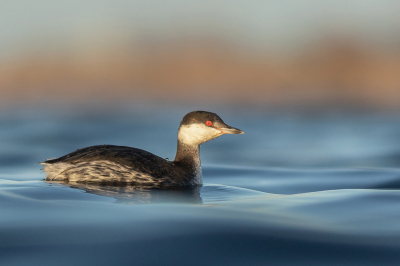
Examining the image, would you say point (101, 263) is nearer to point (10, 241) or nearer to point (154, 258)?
point (154, 258)

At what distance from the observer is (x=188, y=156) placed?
744 cm

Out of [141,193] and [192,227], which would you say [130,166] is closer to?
[141,193]

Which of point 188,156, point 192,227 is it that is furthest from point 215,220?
point 188,156

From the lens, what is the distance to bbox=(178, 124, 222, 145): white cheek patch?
7312 mm

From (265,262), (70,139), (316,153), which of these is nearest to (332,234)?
(265,262)

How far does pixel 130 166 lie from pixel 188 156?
3.85ft

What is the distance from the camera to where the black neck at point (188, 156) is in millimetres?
7340

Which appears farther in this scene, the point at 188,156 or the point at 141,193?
the point at 188,156

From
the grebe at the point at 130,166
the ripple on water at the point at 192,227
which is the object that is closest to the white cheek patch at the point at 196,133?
the grebe at the point at 130,166

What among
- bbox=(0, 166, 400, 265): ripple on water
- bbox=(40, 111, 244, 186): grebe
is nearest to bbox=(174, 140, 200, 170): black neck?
bbox=(40, 111, 244, 186): grebe

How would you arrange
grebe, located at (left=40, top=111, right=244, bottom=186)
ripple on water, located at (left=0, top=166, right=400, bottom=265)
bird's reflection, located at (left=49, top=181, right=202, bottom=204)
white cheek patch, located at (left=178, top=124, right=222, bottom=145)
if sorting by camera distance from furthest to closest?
white cheek patch, located at (left=178, top=124, right=222, bottom=145) → grebe, located at (left=40, top=111, right=244, bottom=186) → bird's reflection, located at (left=49, top=181, right=202, bottom=204) → ripple on water, located at (left=0, top=166, right=400, bottom=265)

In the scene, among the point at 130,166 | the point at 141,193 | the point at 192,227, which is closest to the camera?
the point at 192,227

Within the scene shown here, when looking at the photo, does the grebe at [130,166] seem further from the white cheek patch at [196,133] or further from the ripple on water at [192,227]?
the ripple on water at [192,227]

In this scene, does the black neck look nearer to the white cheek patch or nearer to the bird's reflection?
the white cheek patch
